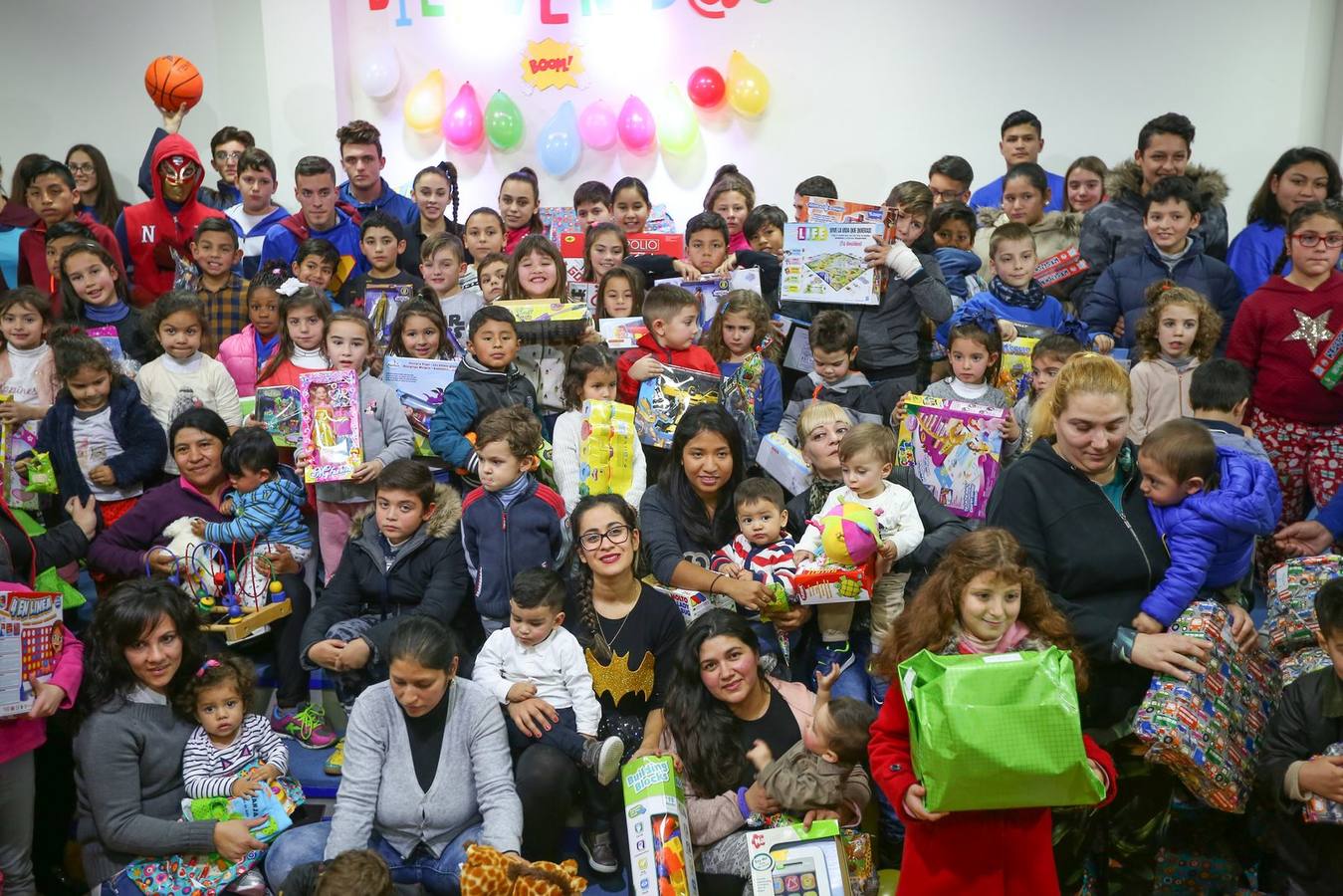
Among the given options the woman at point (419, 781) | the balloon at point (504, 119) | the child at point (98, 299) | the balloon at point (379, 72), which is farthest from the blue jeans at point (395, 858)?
the balloon at point (379, 72)

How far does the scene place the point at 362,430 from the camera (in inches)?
175

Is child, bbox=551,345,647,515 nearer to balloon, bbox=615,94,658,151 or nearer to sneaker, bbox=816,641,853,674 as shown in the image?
sneaker, bbox=816,641,853,674

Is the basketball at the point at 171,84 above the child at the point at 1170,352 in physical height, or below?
above

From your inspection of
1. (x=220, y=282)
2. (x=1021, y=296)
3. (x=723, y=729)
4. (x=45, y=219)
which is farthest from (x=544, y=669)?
(x=45, y=219)

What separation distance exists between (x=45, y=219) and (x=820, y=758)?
16.7ft

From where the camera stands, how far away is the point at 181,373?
15.6 ft

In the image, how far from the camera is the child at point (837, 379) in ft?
14.9

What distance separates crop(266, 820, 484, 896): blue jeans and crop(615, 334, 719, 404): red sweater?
202cm

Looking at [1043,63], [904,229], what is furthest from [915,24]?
[904,229]

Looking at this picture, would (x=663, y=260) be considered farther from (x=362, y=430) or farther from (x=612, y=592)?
(x=612, y=592)

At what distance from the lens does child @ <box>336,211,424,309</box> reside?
5.36m

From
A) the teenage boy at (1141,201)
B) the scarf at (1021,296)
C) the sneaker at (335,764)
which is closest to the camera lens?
the sneaker at (335,764)

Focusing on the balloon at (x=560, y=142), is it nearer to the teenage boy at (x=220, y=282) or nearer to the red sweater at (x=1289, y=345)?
the teenage boy at (x=220, y=282)

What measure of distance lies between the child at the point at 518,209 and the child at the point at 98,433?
7.42 feet
